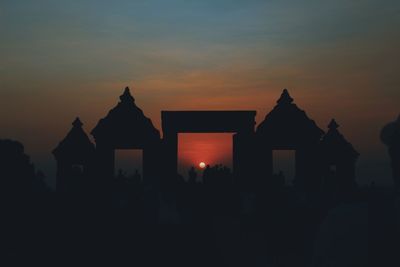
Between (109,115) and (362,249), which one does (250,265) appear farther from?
(109,115)

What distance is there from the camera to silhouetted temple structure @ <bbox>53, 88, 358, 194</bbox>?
2059cm

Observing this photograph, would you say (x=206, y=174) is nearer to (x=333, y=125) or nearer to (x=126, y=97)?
(x=126, y=97)

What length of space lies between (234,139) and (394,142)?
44.7ft

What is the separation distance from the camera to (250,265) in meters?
14.4

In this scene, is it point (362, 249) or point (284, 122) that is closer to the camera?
point (362, 249)

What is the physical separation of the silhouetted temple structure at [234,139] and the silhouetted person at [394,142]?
11.5 meters

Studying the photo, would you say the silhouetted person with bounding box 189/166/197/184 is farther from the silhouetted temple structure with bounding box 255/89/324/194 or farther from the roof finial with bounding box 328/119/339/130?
the roof finial with bounding box 328/119/339/130

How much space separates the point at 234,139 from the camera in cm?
2150

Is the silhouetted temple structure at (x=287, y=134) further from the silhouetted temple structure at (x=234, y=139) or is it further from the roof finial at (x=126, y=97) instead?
the roof finial at (x=126, y=97)

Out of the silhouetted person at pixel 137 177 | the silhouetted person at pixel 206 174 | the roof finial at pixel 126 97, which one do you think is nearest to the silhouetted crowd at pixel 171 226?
the silhouetted person at pixel 206 174

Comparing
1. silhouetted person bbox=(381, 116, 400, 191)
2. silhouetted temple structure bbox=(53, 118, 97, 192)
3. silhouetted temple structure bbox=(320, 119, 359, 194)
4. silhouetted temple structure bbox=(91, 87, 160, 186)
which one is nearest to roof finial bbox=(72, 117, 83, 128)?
silhouetted temple structure bbox=(53, 118, 97, 192)

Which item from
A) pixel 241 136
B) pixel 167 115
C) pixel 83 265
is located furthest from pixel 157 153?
pixel 83 265

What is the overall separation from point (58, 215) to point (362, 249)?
10889mm

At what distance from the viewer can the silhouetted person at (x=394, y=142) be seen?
7.75 metres
